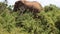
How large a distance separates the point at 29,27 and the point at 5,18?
1254 millimetres

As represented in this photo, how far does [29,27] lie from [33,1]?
3.92 meters

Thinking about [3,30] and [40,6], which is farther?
[40,6]

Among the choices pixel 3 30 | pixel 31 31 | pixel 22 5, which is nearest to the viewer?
pixel 3 30

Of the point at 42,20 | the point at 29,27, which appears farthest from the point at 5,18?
the point at 42,20

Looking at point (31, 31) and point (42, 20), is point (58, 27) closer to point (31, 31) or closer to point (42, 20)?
point (42, 20)

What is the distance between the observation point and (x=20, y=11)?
57.3 feet

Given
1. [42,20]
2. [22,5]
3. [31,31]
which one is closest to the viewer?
[31,31]

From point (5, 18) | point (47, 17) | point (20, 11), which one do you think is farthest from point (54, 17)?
point (5, 18)

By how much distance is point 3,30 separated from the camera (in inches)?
533

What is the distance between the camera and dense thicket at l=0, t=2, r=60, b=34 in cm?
1461

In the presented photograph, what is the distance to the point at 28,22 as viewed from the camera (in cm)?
1597

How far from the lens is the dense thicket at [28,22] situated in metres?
14.6

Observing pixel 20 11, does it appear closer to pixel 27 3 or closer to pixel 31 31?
pixel 27 3

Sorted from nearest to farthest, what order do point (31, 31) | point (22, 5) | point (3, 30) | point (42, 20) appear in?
point (3, 30) → point (31, 31) → point (42, 20) → point (22, 5)
